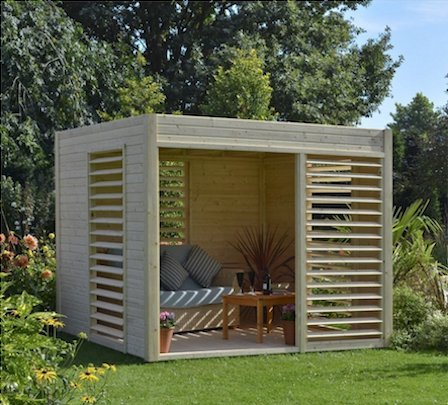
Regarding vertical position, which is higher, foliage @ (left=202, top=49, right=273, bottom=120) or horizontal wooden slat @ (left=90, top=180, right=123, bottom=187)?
foliage @ (left=202, top=49, right=273, bottom=120)

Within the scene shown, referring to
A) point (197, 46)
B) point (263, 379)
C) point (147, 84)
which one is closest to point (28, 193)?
point (147, 84)

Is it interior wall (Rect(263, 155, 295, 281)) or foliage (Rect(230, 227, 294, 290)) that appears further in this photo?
interior wall (Rect(263, 155, 295, 281))

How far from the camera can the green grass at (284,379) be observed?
7219mm

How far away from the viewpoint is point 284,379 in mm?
7977

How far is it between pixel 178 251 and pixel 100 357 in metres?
2.79

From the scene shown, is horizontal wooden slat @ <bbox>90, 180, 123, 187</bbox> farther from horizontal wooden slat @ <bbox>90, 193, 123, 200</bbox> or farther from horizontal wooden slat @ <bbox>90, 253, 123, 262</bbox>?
horizontal wooden slat @ <bbox>90, 253, 123, 262</bbox>

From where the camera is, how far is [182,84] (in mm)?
21328

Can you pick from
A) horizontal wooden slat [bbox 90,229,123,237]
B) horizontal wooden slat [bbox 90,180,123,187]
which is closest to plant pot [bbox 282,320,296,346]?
horizontal wooden slat [bbox 90,229,123,237]

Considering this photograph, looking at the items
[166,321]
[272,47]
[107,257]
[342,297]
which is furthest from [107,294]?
[272,47]

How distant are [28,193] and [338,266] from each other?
7705mm

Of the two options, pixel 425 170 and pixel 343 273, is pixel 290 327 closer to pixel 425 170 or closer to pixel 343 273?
pixel 343 273

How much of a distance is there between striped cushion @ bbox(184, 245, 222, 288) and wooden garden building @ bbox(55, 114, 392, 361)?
0.20 metres

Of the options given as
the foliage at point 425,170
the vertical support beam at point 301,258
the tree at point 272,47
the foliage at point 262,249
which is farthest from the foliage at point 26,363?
the foliage at point 425,170

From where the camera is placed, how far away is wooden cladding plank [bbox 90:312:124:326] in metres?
9.32
